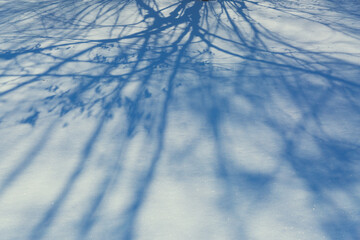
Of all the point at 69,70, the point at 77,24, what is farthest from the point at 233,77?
the point at 77,24

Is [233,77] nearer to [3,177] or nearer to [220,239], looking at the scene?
[220,239]

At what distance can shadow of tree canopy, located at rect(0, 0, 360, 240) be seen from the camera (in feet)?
7.53

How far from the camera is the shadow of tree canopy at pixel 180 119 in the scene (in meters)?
2.29

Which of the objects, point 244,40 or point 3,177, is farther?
point 244,40

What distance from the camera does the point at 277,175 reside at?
8.38 feet

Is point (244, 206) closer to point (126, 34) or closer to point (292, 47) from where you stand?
point (292, 47)

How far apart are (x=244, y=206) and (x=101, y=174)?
135 cm

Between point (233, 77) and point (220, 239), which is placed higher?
point (233, 77)

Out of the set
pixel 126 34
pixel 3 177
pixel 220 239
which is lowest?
pixel 220 239

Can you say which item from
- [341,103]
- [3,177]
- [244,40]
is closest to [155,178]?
[3,177]

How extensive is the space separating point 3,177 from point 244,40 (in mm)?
4651

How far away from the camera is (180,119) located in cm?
335

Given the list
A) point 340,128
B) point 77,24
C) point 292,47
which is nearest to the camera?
point 340,128

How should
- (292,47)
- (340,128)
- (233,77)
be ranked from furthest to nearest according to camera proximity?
(292,47), (233,77), (340,128)
